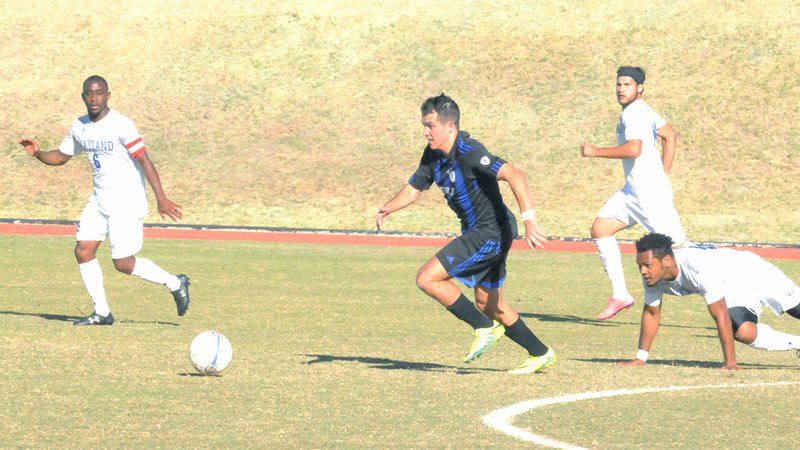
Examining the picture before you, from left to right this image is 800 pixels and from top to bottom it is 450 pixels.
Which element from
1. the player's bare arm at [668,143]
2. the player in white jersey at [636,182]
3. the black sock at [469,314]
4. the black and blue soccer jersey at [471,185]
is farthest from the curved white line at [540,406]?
the player's bare arm at [668,143]

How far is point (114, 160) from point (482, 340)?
193 inches

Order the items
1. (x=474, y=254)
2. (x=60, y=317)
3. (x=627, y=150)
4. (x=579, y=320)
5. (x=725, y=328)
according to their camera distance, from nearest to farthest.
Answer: (x=474, y=254)
(x=725, y=328)
(x=627, y=150)
(x=60, y=317)
(x=579, y=320)

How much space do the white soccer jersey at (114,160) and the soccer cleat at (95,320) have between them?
0.98 metres

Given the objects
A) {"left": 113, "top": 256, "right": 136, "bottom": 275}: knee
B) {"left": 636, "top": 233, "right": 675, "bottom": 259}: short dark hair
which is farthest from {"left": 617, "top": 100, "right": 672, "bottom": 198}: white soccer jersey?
{"left": 113, "top": 256, "right": 136, "bottom": 275}: knee

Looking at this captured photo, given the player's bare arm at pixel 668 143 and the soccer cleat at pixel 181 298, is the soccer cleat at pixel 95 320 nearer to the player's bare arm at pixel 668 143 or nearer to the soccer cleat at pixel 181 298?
the soccer cleat at pixel 181 298

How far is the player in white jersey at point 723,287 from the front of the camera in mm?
10812

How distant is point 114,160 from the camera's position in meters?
13.9

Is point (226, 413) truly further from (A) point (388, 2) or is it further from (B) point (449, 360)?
(A) point (388, 2)

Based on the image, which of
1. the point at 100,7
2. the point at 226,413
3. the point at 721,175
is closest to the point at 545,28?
the point at 721,175

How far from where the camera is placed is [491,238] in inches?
417

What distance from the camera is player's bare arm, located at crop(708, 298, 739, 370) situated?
35.4 ft

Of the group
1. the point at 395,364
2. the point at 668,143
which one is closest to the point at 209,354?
the point at 395,364

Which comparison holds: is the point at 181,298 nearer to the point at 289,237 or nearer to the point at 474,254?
the point at 474,254

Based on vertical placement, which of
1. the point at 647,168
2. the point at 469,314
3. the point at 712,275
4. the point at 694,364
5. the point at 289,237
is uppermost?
the point at 647,168
